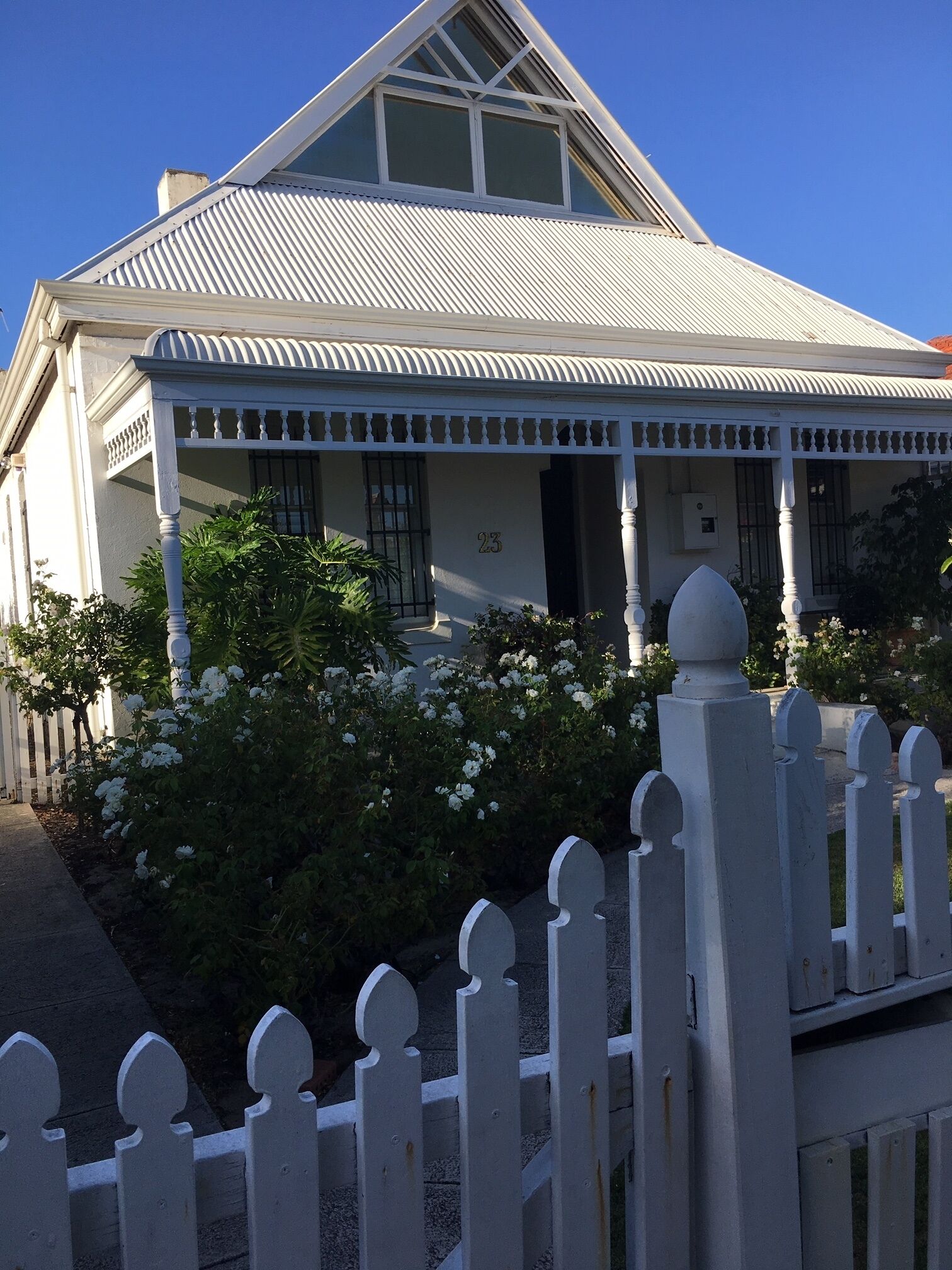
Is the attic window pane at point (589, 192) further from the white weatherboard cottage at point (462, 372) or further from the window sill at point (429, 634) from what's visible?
the window sill at point (429, 634)

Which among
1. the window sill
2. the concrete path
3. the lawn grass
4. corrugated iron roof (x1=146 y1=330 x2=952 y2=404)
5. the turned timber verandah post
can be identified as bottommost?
the concrete path

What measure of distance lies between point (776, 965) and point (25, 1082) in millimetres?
1296

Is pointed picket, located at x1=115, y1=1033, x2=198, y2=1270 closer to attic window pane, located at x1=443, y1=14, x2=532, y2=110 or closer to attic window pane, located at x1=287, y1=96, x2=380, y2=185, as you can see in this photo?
attic window pane, located at x1=287, y1=96, x2=380, y2=185

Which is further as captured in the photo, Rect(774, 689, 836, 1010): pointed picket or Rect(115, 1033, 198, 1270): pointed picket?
Rect(774, 689, 836, 1010): pointed picket

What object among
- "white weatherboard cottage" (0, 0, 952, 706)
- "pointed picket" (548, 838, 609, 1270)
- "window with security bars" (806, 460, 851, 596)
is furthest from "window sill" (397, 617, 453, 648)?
"pointed picket" (548, 838, 609, 1270)

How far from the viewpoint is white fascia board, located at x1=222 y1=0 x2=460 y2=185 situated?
1234 cm

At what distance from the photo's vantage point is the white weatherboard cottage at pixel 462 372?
384 inches

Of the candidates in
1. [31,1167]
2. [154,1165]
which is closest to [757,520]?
[154,1165]

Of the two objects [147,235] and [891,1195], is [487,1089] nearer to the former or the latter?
[891,1195]

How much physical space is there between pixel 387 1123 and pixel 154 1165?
354mm

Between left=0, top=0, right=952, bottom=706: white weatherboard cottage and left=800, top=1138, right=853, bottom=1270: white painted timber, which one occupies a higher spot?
left=0, top=0, right=952, bottom=706: white weatherboard cottage

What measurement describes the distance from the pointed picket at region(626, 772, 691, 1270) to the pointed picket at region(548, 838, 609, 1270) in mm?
71

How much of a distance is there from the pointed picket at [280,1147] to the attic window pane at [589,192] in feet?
48.1

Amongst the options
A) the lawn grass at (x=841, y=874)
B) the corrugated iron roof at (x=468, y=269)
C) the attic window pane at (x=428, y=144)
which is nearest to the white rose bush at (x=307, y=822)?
the lawn grass at (x=841, y=874)
